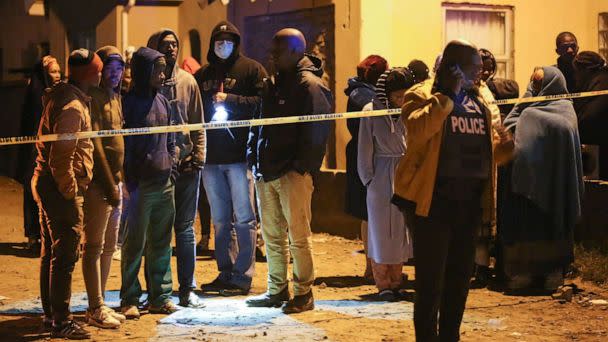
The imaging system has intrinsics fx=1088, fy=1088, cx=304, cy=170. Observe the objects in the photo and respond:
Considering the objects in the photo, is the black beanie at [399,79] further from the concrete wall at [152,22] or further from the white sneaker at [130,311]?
the concrete wall at [152,22]

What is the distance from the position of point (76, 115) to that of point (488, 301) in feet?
13.2

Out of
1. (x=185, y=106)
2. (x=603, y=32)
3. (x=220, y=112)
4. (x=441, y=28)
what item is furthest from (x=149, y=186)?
(x=603, y=32)

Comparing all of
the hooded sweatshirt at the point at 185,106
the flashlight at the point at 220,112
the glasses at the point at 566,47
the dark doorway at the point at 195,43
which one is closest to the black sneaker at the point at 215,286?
the hooded sweatshirt at the point at 185,106

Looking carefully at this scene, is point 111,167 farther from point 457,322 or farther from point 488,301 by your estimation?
point 488,301

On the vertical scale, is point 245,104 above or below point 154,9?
below

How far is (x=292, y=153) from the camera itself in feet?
28.7

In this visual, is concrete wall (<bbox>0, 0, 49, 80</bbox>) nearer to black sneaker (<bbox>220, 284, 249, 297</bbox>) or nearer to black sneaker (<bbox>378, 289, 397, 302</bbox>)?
black sneaker (<bbox>220, 284, 249, 297</bbox>)

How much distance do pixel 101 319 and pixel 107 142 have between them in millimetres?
1323

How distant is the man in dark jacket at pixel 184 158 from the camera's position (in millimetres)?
8953

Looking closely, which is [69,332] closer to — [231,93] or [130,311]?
[130,311]

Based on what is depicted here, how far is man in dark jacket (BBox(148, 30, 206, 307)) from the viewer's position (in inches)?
352

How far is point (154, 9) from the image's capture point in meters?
16.9

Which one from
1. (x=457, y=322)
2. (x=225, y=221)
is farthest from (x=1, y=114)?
(x=457, y=322)

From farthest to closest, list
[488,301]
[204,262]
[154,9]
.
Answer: [154,9], [204,262], [488,301]
